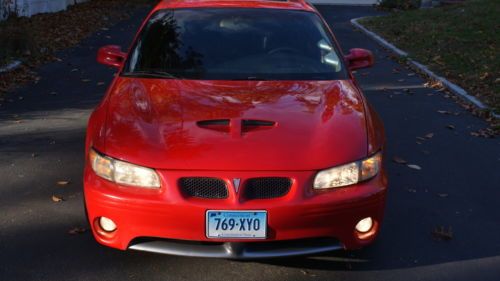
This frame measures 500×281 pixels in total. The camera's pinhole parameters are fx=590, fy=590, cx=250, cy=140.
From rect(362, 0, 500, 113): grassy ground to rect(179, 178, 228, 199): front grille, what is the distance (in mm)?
A: 5259

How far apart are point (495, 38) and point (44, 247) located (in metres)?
10.6

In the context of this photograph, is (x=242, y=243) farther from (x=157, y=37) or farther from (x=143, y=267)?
(x=157, y=37)

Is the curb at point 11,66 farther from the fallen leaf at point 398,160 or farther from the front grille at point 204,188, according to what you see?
the front grille at point 204,188

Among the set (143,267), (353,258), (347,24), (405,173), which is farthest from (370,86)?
(347,24)

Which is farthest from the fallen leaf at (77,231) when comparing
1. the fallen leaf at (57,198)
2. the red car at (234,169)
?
the red car at (234,169)

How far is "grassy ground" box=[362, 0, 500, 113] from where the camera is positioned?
894 centimetres

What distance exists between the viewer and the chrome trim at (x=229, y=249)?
3166 mm

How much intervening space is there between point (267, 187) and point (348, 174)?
1.54 ft

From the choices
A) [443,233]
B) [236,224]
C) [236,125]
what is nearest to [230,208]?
[236,224]

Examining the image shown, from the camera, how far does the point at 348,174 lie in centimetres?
326

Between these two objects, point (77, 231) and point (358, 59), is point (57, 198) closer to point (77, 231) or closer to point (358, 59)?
point (77, 231)

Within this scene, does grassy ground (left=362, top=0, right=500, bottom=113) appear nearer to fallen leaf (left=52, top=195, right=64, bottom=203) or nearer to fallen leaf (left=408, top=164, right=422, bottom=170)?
fallen leaf (left=408, top=164, right=422, bottom=170)

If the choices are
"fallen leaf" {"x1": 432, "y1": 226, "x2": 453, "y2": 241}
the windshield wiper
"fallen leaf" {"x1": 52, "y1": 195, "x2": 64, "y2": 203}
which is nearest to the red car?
the windshield wiper

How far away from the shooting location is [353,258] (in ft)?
12.2
